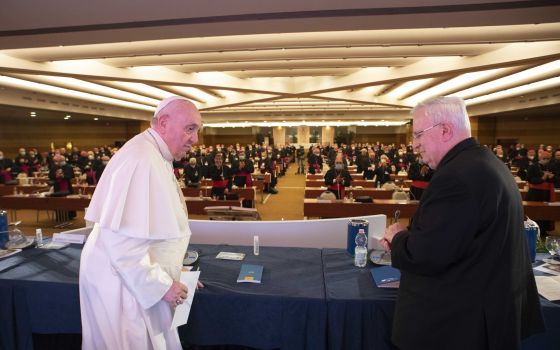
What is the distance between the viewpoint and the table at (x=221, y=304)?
1.87m

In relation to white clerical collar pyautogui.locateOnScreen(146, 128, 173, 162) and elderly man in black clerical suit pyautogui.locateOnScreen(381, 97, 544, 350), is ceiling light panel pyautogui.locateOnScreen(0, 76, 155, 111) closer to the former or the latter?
white clerical collar pyautogui.locateOnScreen(146, 128, 173, 162)

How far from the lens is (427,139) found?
1525mm

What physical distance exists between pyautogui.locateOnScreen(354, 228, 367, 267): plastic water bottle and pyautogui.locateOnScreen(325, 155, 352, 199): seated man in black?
19.5ft

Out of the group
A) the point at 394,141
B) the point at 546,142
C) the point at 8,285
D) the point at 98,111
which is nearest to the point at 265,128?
the point at 394,141

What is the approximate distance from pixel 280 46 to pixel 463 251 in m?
6.55

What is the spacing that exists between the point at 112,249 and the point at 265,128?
37277mm

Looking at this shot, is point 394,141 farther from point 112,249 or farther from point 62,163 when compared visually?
point 112,249

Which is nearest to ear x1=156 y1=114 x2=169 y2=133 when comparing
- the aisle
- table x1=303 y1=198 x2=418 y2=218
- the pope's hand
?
the pope's hand

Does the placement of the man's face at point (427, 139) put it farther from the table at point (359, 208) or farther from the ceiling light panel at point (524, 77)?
the ceiling light panel at point (524, 77)

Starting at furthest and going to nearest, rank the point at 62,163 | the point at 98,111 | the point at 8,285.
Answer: the point at 98,111 < the point at 62,163 < the point at 8,285

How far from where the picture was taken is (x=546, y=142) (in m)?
24.1

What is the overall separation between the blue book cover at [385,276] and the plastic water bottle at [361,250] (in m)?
0.10

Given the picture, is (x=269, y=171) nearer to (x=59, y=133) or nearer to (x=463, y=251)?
(x=463, y=251)

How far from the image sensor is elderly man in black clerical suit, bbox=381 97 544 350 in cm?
129
